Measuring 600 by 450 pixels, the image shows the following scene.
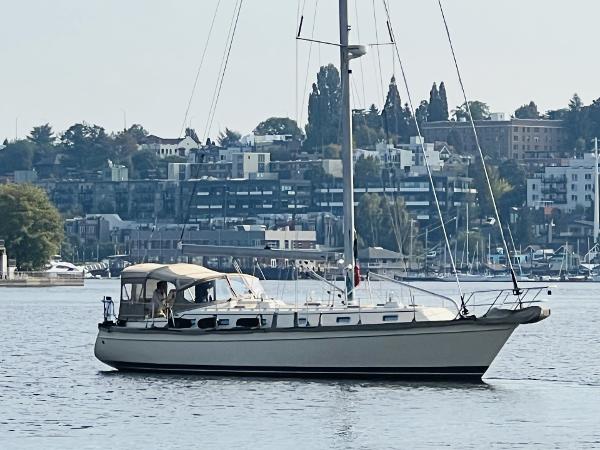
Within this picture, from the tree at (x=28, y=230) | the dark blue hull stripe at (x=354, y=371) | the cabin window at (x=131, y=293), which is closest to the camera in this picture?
the dark blue hull stripe at (x=354, y=371)

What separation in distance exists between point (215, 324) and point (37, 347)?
1991 cm

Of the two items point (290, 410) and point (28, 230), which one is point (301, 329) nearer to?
point (290, 410)

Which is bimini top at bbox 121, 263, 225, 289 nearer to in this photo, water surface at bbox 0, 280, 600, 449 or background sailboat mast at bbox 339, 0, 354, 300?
water surface at bbox 0, 280, 600, 449

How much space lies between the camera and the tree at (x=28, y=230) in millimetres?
171500

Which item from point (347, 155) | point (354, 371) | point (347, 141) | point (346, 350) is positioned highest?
point (347, 141)

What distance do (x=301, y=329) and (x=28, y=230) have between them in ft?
413

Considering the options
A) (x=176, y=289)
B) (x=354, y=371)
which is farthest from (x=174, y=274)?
(x=354, y=371)

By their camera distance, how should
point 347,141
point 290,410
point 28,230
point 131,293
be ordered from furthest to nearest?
Answer: point 28,230, point 131,293, point 347,141, point 290,410

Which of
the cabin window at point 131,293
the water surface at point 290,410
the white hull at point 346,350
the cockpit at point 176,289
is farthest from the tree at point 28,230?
the white hull at point 346,350

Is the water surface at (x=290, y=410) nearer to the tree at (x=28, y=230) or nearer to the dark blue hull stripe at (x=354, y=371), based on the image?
the dark blue hull stripe at (x=354, y=371)

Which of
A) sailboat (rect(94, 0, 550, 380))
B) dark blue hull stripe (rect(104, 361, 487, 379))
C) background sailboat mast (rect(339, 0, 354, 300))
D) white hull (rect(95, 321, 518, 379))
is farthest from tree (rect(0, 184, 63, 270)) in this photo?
dark blue hull stripe (rect(104, 361, 487, 379))

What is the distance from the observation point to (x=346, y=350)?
4775 centimetres

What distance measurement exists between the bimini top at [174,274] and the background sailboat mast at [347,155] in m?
3.36

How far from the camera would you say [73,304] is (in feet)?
388
